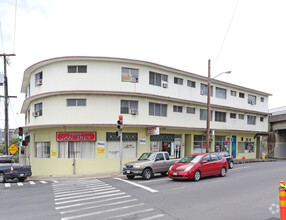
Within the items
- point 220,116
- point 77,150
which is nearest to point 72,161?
point 77,150

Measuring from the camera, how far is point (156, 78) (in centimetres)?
2523

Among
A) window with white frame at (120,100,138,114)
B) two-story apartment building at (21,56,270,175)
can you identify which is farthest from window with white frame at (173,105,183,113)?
window with white frame at (120,100,138,114)

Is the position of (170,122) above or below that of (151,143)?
above

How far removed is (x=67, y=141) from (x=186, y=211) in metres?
15.5

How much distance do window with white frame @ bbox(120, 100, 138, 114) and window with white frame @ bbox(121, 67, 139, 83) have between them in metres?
1.86

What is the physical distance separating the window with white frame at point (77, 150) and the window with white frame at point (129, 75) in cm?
619

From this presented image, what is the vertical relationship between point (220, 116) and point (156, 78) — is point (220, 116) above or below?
below

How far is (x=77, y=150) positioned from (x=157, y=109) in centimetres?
803

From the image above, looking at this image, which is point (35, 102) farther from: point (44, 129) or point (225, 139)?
point (225, 139)

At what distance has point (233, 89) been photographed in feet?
113

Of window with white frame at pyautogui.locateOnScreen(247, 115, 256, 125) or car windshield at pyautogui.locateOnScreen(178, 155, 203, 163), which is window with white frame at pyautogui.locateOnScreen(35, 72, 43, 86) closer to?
car windshield at pyautogui.locateOnScreen(178, 155, 203, 163)

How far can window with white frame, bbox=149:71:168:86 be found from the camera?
2476 centimetres

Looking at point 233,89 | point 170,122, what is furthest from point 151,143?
point 233,89

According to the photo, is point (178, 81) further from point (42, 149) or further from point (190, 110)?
point (42, 149)
